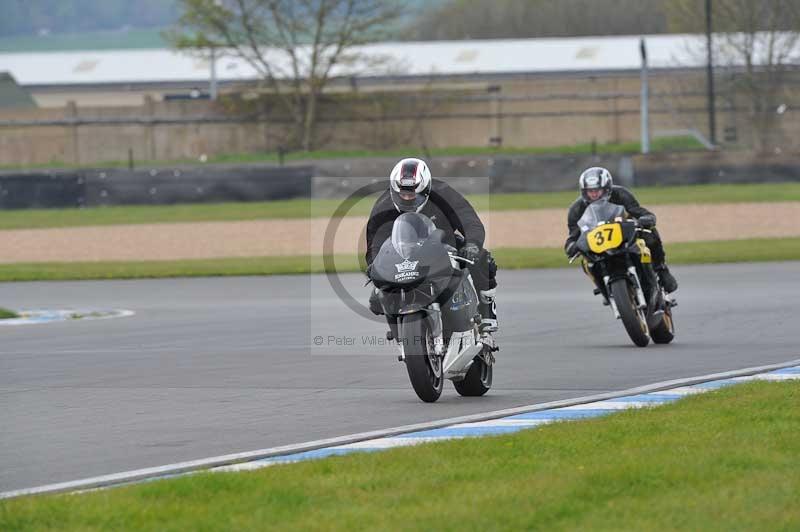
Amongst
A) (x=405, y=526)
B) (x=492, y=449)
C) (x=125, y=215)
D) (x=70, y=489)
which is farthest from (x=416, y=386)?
(x=125, y=215)

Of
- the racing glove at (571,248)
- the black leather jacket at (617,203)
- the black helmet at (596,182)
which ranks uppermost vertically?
the black helmet at (596,182)

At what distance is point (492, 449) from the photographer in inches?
317

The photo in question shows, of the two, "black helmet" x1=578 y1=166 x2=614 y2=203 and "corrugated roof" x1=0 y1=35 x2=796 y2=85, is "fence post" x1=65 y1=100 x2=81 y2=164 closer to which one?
"corrugated roof" x1=0 y1=35 x2=796 y2=85

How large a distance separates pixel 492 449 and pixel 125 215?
110 feet

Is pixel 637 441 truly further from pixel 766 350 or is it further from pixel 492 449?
pixel 766 350

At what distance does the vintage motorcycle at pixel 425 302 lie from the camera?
408 inches

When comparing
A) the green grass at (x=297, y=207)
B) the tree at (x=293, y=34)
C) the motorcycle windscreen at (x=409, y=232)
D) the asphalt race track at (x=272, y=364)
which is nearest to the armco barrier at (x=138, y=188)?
the green grass at (x=297, y=207)

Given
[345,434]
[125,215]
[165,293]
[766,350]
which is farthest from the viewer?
[125,215]

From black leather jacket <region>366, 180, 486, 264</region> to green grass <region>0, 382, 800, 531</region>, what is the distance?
101 inches

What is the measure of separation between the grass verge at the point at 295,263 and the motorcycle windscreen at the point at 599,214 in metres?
12.6

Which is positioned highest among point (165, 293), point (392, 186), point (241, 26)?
point (241, 26)

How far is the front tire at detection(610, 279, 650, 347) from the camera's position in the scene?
14.3 meters

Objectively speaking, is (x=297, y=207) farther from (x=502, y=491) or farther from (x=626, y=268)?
(x=502, y=491)

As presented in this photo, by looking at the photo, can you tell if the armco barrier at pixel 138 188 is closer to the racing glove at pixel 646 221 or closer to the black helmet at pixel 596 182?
the black helmet at pixel 596 182
